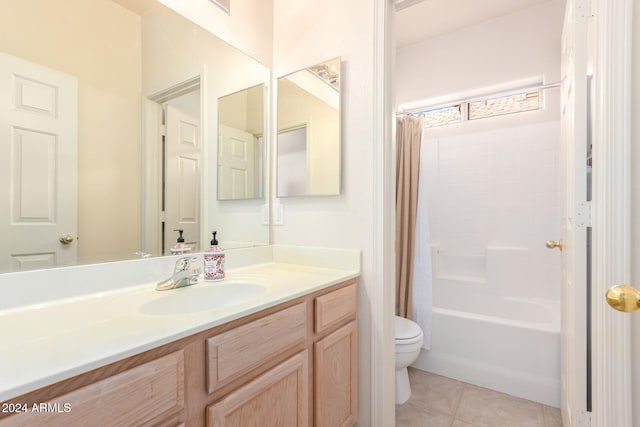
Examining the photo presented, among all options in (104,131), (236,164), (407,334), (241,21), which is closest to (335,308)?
(407,334)

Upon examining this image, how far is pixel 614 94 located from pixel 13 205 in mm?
1746

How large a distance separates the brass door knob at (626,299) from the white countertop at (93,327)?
803mm

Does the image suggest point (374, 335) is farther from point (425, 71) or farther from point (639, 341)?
point (425, 71)

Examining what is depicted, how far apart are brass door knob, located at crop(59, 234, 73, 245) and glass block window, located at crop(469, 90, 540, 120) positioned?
278 centimetres

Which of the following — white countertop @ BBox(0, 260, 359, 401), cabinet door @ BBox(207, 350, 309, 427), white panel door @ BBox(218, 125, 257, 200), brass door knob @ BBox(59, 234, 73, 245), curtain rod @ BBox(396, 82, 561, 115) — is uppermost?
curtain rod @ BBox(396, 82, 561, 115)

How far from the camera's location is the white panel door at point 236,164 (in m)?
1.51

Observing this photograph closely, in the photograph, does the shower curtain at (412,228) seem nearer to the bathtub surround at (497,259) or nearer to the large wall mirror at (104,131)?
the bathtub surround at (497,259)

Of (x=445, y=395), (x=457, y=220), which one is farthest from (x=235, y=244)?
(x=457, y=220)

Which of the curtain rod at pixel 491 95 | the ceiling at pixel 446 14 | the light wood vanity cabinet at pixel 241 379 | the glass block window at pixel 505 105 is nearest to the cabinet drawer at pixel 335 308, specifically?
the light wood vanity cabinet at pixel 241 379

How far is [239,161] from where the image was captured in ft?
5.24

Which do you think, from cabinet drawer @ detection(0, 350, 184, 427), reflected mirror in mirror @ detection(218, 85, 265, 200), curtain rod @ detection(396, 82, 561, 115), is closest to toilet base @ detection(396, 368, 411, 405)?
reflected mirror in mirror @ detection(218, 85, 265, 200)

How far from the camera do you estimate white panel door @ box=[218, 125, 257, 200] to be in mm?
1512

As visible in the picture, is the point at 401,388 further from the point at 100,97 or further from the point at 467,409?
the point at 100,97

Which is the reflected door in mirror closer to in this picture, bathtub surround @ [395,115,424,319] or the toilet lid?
the toilet lid
